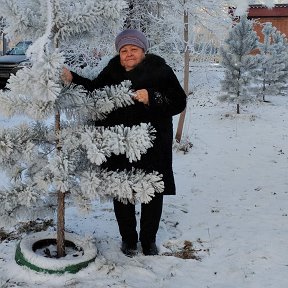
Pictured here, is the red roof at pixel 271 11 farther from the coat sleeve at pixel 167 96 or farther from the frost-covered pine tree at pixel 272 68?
the coat sleeve at pixel 167 96

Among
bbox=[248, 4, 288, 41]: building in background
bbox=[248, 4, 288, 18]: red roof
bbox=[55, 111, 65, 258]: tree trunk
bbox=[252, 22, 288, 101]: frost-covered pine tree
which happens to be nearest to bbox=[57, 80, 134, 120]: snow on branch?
bbox=[55, 111, 65, 258]: tree trunk

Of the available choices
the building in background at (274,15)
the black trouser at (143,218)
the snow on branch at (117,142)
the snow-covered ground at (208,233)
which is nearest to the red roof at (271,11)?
the building in background at (274,15)

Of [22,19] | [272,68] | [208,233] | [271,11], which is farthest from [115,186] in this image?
[271,11]

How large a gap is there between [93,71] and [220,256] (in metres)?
2.10

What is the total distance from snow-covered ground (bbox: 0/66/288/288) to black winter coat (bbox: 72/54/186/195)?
763 millimetres

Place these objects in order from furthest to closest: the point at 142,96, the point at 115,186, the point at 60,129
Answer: the point at 60,129 → the point at 142,96 → the point at 115,186

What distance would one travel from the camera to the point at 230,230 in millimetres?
4730

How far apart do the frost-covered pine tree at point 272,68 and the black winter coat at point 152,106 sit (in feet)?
39.5

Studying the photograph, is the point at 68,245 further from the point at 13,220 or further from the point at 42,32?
the point at 42,32

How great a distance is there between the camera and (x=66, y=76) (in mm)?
3188

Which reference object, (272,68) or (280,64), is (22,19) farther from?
(280,64)

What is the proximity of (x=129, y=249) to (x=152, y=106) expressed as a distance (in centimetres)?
142

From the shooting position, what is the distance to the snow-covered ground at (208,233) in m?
3.51

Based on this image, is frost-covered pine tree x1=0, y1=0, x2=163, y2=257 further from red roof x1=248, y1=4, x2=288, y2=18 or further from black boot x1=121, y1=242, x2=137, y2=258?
red roof x1=248, y1=4, x2=288, y2=18
